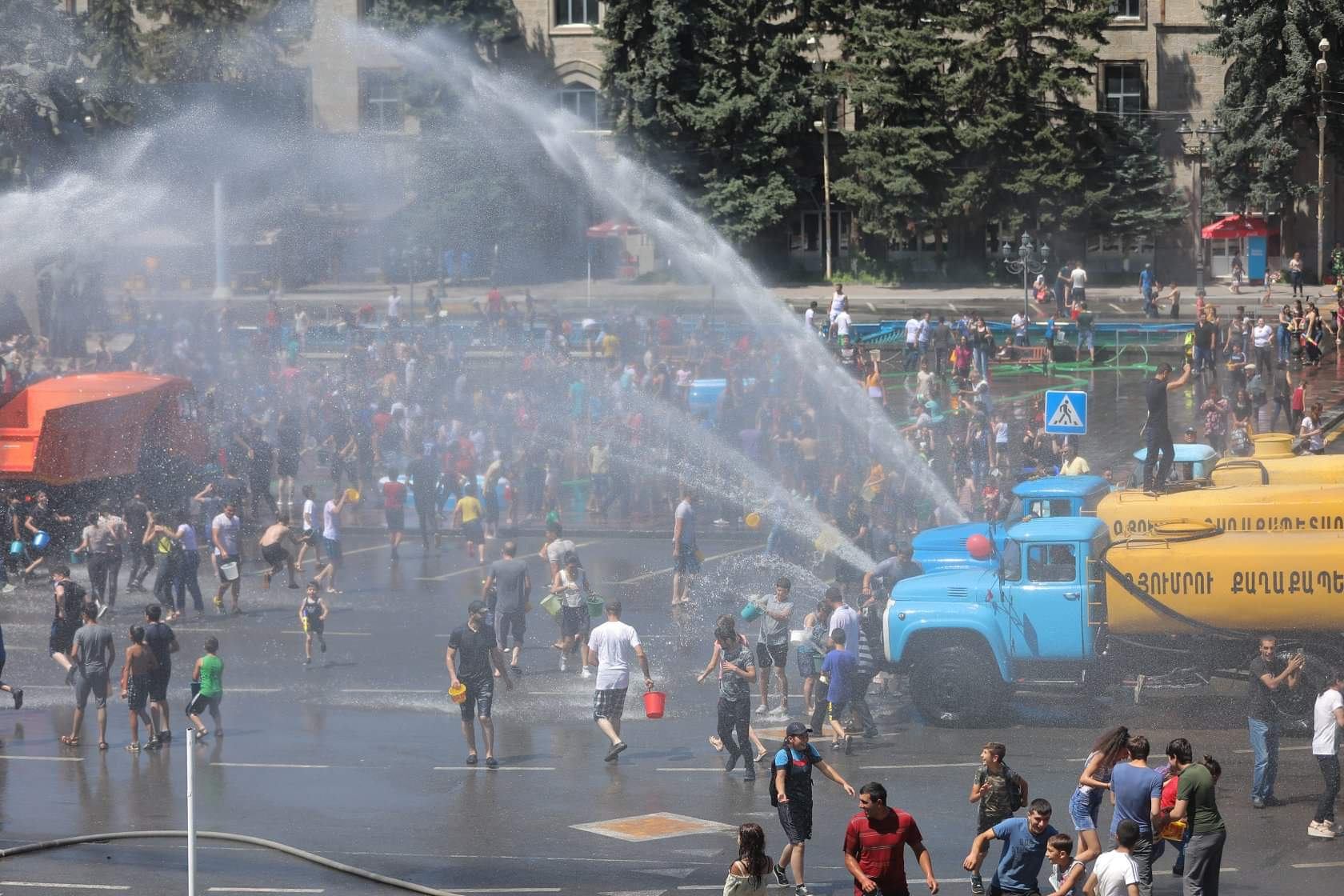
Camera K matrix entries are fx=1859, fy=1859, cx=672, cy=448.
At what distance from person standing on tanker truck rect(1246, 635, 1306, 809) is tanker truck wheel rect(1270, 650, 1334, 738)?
223cm

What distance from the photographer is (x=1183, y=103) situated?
69.7 meters

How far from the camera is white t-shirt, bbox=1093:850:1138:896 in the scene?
39.0ft

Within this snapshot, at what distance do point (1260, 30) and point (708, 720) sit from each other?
168 feet

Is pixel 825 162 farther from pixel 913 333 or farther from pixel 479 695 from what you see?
pixel 479 695

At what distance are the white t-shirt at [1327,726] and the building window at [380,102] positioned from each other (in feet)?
195

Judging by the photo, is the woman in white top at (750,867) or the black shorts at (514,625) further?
the black shorts at (514,625)

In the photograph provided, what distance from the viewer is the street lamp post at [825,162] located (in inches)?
2581

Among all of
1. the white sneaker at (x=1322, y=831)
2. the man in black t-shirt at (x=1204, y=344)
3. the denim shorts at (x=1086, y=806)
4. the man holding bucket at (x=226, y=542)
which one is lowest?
the white sneaker at (x=1322, y=831)

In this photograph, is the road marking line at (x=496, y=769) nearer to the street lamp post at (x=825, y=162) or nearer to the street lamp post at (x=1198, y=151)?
the street lamp post at (x=825, y=162)

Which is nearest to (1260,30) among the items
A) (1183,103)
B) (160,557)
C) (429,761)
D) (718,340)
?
→ (1183,103)

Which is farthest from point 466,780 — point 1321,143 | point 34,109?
point 1321,143

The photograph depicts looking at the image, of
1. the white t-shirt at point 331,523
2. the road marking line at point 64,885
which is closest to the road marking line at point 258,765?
the road marking line at point 64,885

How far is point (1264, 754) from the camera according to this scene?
51.6ft

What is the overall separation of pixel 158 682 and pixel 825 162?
50849mm
